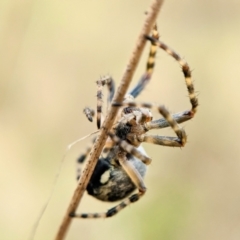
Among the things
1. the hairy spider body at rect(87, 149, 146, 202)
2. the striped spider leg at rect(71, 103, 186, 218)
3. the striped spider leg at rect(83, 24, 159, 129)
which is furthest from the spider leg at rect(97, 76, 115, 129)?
the hairy spider body at rect(87, 149, 146, 202)

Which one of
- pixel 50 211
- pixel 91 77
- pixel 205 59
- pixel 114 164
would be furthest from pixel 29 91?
pixel 114 164

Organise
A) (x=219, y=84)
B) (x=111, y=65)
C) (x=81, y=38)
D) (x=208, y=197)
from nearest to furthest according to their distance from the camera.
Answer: (x=208, y=197)
(x=219, y=84)
(x=111, y=65)
(x=81, y=38)

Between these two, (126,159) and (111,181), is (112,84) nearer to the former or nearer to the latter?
(126,159)

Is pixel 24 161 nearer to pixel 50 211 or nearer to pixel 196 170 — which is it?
pixel 50 211

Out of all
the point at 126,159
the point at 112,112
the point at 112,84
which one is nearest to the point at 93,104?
the point at 112,84

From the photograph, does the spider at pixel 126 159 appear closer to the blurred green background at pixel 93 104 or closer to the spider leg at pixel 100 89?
the spider leg at pixel 100 89

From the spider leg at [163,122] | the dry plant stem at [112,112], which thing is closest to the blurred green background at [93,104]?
the spider leg at [163,122]

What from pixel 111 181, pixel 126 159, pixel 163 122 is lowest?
pixel 111 181
